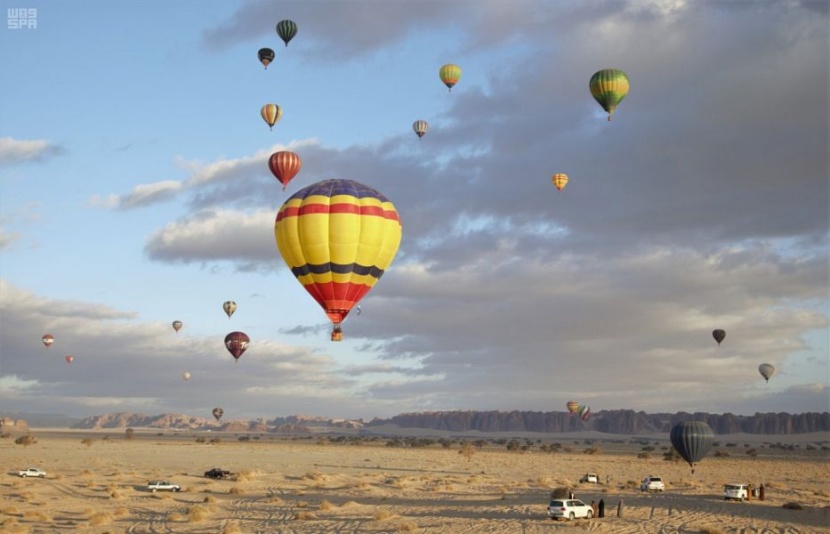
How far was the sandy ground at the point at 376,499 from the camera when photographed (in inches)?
1538

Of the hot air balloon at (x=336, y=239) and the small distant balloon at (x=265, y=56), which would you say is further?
the small distant balloon at (x=265, y=56)

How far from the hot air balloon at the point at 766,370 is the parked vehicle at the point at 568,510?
71.6 m

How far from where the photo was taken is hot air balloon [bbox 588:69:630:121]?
58.8 m

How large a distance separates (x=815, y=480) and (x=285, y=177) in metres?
53.8

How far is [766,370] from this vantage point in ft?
338

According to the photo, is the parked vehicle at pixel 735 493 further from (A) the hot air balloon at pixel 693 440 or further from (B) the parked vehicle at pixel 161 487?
(B) the parked vehicle at pixel 161 487

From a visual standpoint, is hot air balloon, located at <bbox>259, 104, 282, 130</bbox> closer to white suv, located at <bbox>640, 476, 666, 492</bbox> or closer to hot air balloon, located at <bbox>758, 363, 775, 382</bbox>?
white suv, located at <bbox>640, 476, 666, 492</bbox>

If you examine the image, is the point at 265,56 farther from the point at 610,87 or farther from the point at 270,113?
the point at 610,87

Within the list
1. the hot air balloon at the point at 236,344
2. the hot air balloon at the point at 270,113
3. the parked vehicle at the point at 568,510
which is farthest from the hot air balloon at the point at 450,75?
the parked vehicle at the point at 568,510

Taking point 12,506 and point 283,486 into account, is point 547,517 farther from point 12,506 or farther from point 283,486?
point 12,506

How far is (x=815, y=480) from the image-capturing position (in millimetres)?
72250

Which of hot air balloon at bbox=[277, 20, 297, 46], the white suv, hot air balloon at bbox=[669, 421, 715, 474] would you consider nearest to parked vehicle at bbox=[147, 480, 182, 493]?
the white suv

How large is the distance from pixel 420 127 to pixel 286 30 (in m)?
14.7

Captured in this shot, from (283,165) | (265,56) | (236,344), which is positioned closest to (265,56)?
(265,56)
